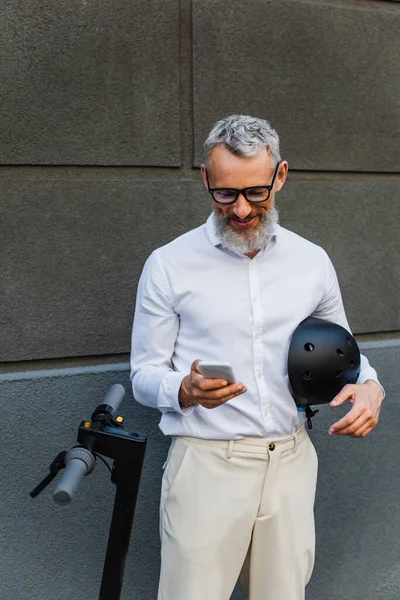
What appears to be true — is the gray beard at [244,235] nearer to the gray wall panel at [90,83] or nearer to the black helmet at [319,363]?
the black helmet at [319,363]

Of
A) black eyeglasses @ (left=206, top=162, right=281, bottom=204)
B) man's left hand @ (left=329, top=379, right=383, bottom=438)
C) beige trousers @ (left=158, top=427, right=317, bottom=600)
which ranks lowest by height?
beige trousers @ (left=158, top=427, right=317, bottom=600)

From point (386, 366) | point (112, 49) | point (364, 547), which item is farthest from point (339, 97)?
point (364, 547)

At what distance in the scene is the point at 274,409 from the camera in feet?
8.01

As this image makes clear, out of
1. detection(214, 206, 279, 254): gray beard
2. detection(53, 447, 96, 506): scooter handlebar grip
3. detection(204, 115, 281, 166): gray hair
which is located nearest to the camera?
detection(53, 447, 96, 506): scooter handlebar grip

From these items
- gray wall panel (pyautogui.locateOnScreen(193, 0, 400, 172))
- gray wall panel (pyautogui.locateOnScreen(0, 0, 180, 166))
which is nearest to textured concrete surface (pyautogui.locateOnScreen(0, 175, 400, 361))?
gray wall panel (pyautogui.locateOnScreen(0, 0, 180, 166))

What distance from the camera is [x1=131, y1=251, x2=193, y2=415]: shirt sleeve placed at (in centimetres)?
237

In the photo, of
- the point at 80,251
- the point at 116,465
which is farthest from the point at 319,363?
the point at 80,251

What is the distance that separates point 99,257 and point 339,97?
5.02ft

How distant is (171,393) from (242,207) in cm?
66

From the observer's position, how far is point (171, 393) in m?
2.26

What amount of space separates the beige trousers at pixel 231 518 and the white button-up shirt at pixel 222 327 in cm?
8

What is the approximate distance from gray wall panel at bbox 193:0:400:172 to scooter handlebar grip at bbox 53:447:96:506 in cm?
173

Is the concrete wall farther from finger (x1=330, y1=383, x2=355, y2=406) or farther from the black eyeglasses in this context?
finger (x1=330, y1=383, x2=355, y2=406)

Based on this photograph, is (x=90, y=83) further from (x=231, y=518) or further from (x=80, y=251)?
(x=231, y=518)
